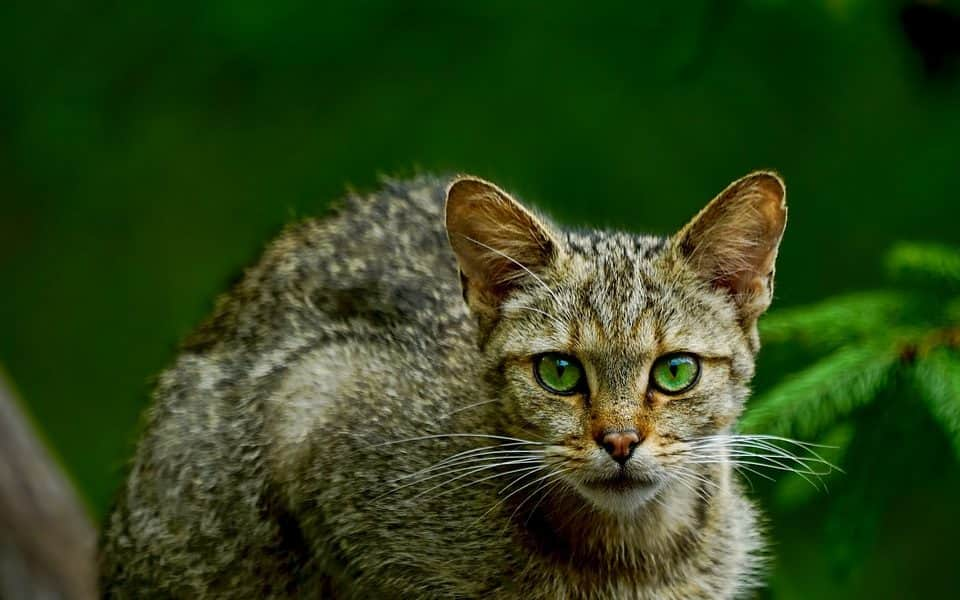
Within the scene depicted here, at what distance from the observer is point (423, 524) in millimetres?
5000

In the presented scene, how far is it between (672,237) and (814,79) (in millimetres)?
4699

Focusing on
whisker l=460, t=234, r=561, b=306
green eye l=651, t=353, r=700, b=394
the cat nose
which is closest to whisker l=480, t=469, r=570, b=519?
the cat nose

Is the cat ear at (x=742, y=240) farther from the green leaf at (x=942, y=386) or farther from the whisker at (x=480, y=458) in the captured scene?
the whisker at (x=480, y=458)

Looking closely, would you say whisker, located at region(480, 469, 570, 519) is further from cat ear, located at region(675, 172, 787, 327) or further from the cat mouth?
cat ear, located at region(675, 172, 787, 327)

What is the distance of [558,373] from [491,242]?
510 mm

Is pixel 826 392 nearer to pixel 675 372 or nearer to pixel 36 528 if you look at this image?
pixel 675 372

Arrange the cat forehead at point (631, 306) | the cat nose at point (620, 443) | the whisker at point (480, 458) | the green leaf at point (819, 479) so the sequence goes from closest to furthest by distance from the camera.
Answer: the cat nose at point (620, 443), the cat forehead at point (631, 306), the whisker at point (480, 458), the green leaf at point (819, 479)

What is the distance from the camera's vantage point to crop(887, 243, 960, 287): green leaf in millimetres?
4879

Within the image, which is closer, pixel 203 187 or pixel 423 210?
pixel 423 210

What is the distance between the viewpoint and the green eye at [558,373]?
4434 millimetres

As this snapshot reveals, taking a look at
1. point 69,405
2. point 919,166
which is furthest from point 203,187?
point 919,166

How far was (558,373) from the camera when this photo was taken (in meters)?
4.47

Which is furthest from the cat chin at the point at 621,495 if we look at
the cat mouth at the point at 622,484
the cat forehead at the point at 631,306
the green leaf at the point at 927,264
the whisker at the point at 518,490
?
the green leaf at the point at 927,264

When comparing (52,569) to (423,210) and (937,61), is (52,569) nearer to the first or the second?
(423,210)
